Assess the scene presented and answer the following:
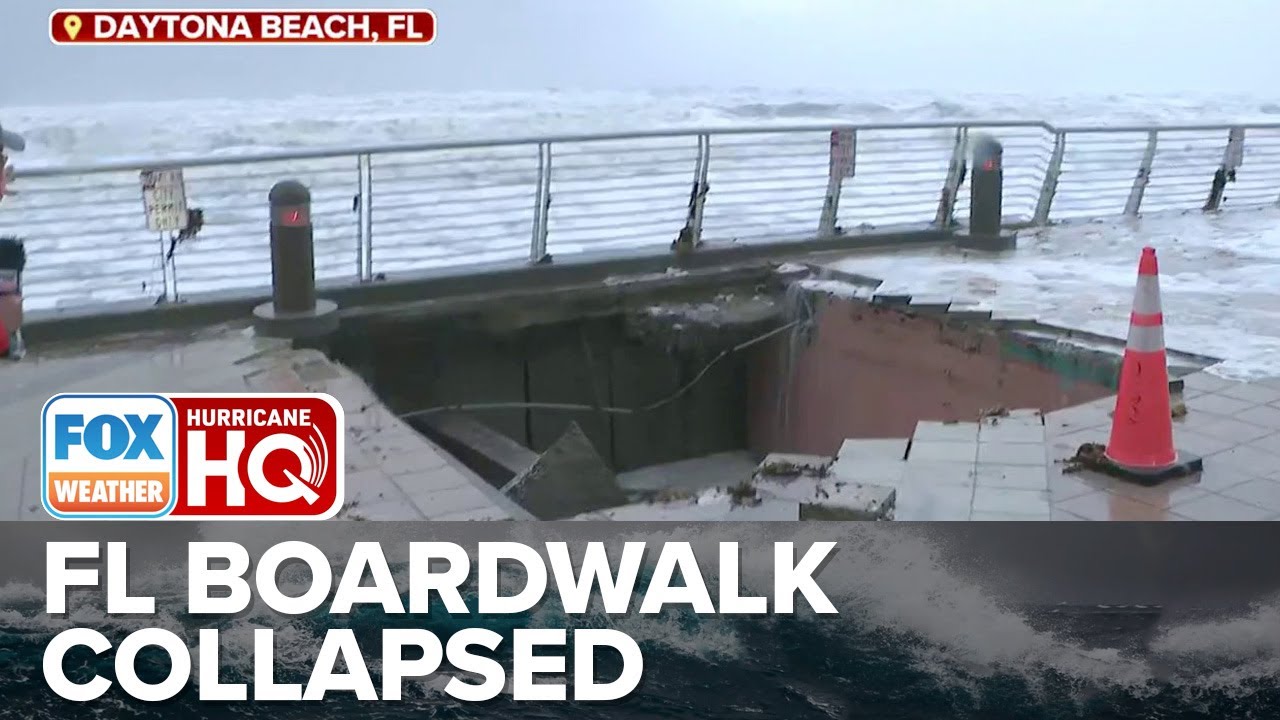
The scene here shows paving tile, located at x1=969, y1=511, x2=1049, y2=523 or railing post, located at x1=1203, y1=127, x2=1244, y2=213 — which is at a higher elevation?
railing post, located at x1=1203, y1=127, x2=1244, y2=213

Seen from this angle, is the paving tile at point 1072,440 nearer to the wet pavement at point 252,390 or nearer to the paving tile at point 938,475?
the paving tile at point 938,475

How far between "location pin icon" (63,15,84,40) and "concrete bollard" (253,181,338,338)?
2.18m

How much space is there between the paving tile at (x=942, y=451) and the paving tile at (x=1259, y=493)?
668 millimetres

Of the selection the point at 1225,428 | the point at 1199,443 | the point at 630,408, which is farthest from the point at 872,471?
the point at 630,408

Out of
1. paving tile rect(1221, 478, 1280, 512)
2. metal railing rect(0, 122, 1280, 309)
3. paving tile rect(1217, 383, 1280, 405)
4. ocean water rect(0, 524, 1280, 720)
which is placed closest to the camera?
ocean water rect(0, 524, 1280, 720)

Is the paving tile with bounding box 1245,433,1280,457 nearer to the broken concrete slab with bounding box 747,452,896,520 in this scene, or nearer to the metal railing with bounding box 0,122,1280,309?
the broken concrete slab with bounding box 747,452,896,520

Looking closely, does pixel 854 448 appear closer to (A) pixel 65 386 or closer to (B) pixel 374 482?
(B) pixel 374 482

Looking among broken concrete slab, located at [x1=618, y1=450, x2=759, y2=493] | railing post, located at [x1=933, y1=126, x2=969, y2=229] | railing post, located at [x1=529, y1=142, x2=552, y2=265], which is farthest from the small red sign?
railing post, located at [x1=933, y1=126, x2=969, y2=229]

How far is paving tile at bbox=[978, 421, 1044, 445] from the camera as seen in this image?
12.0 ft

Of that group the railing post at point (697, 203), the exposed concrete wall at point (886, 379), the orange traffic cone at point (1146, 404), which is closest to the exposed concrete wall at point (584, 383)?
the exposed concrete wall at point (886, 379)

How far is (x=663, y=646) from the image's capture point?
2439 millimetres

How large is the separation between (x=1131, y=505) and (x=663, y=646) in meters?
1.33

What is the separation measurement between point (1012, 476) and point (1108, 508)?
318 millimetres

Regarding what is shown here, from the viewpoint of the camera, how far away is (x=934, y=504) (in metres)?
3.12
